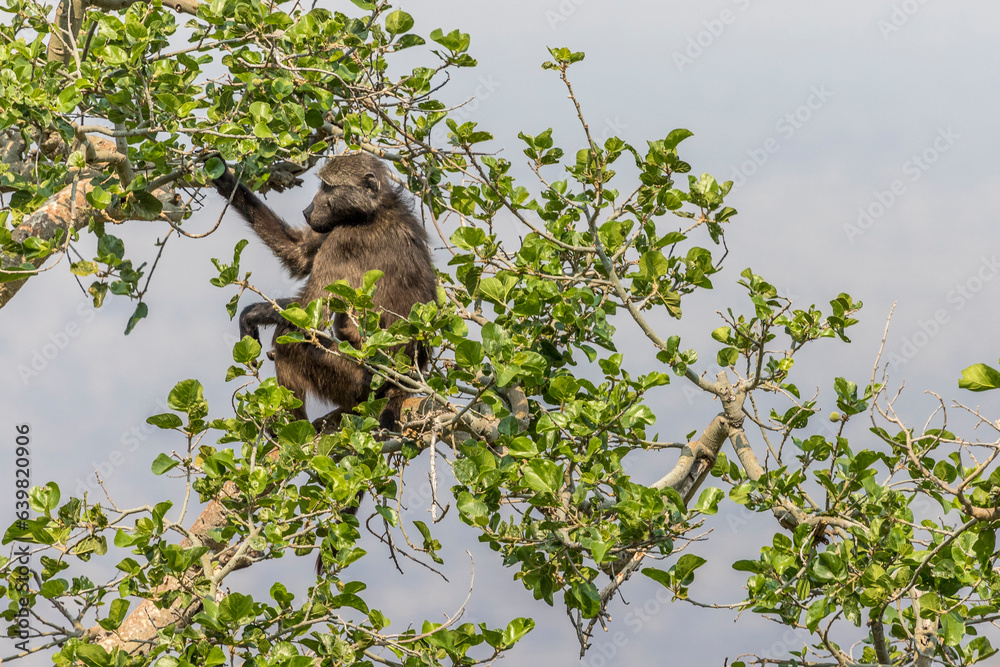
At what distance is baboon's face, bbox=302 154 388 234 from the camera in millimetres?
5730

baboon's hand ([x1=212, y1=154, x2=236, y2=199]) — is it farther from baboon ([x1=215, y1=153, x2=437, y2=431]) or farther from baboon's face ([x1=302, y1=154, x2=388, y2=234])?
baboon's face ([x1=302, y1=154, x2=388, y2=234])

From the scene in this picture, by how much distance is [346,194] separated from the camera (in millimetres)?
5734

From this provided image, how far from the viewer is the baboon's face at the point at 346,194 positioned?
573 centimetres

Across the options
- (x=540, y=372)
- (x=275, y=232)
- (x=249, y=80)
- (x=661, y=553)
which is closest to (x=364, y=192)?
(x=275, y=232)

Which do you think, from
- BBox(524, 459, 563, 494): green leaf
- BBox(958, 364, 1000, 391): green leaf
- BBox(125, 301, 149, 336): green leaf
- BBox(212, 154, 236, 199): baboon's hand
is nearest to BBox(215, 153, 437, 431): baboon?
BBox(212, 154, 236, 199): baboon's hand

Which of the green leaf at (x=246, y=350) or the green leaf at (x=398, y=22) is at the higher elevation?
the green leaf at (x=398, y=22)

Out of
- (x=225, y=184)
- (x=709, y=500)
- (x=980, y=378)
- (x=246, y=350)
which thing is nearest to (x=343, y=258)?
(x=225, y=184)

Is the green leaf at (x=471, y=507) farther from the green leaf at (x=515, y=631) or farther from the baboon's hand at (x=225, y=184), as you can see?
the baboon's hand at (x=225, y=184)

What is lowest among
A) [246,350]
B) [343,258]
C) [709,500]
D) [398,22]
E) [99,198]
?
[709,500]

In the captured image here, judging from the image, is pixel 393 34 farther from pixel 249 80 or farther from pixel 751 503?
pixel 751 503

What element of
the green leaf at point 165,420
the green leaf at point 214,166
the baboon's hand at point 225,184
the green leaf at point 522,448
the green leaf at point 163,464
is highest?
the baboon's hand at point 225,184

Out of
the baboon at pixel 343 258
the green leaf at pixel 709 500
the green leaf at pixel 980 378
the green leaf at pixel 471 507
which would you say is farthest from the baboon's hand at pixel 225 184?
the green leaf at pixel 980 378

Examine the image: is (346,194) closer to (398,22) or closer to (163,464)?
(398,22)

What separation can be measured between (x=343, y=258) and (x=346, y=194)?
0.46 metres
